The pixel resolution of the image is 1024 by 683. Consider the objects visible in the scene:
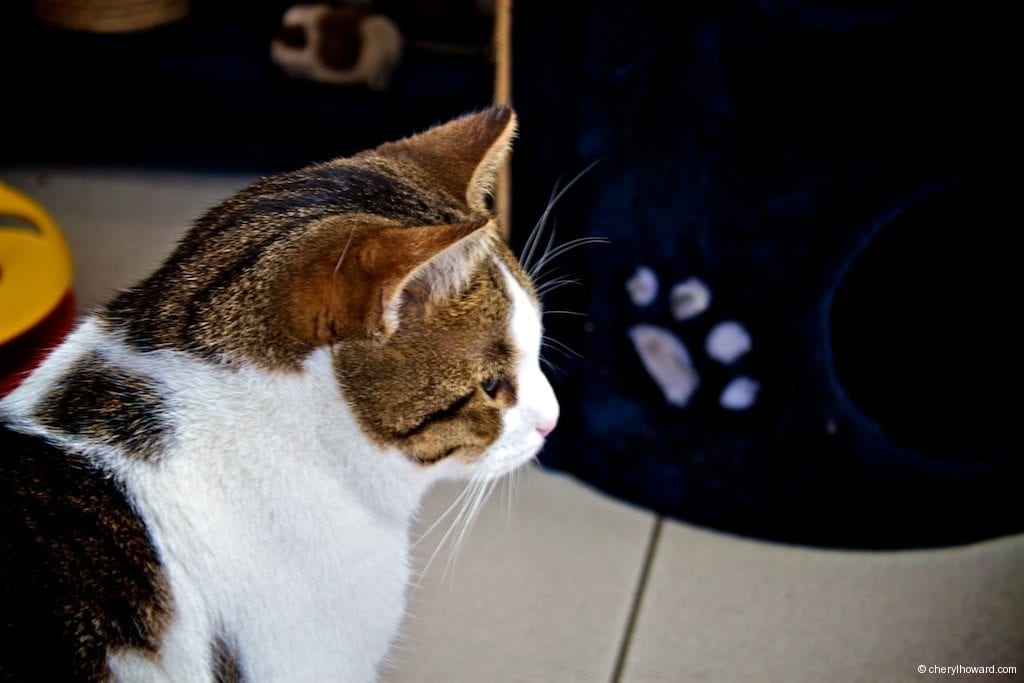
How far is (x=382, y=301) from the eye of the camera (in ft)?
1.93

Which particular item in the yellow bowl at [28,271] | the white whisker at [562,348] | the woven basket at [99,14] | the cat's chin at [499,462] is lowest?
the white whisker at [562,348]

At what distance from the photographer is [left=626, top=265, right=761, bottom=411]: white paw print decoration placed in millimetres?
1137

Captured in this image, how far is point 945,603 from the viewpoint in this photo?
112 cm

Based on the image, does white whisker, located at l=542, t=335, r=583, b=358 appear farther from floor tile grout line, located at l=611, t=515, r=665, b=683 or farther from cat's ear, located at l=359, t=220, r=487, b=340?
cat's ear, located at l=359, t=220, r=487, b=340

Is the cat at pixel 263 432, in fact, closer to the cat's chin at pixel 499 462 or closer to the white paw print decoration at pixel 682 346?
the cat's chin at pixel 499 462

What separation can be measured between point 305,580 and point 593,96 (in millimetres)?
669

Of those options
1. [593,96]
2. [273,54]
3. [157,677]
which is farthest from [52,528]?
[273,54]

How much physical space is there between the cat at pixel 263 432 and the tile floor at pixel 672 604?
1.06 ft

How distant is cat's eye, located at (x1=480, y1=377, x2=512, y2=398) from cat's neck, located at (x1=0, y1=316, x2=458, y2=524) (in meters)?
0.10

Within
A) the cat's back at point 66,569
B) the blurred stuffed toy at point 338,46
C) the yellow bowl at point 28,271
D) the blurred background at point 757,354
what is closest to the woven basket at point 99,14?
the blurred stuffed toy at point 338,46

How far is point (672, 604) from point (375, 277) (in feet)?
2.41

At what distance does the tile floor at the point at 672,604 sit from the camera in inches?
41.4

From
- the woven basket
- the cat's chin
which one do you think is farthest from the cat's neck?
the woven basket

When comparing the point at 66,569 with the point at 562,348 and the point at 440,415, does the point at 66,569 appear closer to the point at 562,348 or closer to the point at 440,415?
the point at 440,415
